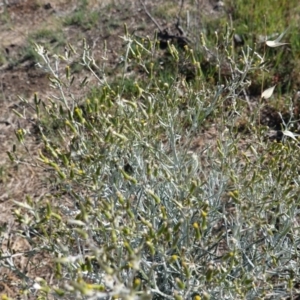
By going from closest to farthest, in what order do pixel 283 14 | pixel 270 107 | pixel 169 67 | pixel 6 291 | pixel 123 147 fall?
pixel 123 147, pixel 6 291, pixel 270 107, pixel 169 67, pixel 283 14

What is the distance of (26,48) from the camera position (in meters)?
4.75

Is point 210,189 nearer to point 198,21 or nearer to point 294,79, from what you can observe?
point 294,79

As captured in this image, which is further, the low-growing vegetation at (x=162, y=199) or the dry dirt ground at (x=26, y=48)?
the dry dirt ground at (x=26, y=48)

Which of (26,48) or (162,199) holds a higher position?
(162,199)

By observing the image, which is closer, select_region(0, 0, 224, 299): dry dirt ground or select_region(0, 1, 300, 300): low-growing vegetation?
select_region(0, 1, 300, 300): low-growing vegetation

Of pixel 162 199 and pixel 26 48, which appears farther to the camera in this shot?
pixel 26 48

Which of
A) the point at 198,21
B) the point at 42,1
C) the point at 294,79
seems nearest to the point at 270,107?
the point at 294,79

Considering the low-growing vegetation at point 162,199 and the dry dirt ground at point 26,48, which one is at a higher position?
the low-growing vegetation at point 162,199

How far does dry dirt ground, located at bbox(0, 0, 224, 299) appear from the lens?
3.58 m

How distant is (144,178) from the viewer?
7.04 feet

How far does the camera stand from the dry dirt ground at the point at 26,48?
3.58 m

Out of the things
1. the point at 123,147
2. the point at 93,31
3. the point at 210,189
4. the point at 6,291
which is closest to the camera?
the point at 123,147

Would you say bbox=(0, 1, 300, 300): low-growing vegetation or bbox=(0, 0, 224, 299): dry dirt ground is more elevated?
bbox=(0, 1, 300, 300): low-growing vegetation

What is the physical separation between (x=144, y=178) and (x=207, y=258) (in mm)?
500
